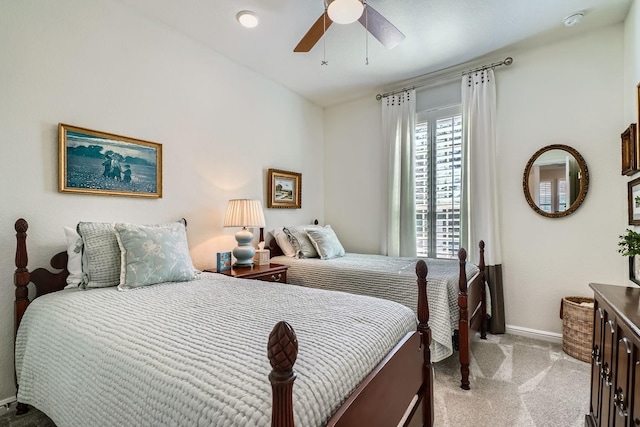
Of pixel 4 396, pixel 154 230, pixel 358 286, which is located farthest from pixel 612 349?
pixel 4 396

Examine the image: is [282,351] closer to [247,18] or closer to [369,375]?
[369,375]

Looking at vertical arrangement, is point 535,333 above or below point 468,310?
below

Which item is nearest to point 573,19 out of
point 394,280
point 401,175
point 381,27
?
point 381,27

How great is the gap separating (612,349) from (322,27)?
2360 millimetres

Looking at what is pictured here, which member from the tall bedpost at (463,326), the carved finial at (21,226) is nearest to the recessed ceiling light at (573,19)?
the tall bedpost at (463,326)

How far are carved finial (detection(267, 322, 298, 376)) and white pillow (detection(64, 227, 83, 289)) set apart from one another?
1.87 meters

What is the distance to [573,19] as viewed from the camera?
2520mm

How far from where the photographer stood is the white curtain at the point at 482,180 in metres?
3.05

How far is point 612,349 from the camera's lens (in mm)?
1216

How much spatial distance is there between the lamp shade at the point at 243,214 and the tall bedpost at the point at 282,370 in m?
2.32

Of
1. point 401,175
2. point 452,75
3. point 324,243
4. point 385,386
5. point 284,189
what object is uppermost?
point 452,75

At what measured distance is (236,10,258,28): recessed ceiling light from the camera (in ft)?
7.86

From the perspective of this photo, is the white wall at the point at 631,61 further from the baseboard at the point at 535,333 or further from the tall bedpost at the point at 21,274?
the tall bedpost at the point at 21,274

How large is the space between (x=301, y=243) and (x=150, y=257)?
167 cm
